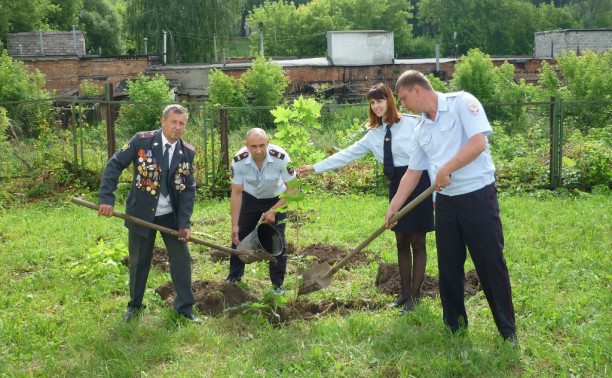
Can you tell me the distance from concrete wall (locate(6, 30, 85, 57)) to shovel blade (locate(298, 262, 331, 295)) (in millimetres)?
34857

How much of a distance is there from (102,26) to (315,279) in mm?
50159

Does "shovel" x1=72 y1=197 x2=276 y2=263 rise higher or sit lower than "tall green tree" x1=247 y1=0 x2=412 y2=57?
lower

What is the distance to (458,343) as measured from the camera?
432 cm

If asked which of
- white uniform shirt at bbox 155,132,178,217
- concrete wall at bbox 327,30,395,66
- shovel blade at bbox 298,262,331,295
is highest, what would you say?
concrete wall at bbox 327,30,395,66

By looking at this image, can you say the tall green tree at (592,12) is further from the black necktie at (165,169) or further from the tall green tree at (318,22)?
the black necktie at (165,169)

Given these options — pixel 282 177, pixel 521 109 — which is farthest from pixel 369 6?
pixel 282 177

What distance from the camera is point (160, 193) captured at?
192 inches

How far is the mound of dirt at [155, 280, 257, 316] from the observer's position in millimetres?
5215

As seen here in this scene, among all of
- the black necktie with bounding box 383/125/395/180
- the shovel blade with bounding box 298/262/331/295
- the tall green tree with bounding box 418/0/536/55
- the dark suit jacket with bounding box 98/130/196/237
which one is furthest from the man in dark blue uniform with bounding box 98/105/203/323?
the tall green tree with bounding box 418/0/536/55

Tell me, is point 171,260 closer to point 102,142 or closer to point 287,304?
point 287,304

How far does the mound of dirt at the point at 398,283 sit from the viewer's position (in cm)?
548

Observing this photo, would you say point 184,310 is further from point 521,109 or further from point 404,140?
point 521,109

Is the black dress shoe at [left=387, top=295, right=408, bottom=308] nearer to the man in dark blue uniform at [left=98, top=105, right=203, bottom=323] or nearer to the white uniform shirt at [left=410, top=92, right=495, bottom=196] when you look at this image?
the white uniform shirt at [left=410, top=92, right=495, bottom=196]

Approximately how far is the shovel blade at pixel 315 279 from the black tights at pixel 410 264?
2.05 ft
